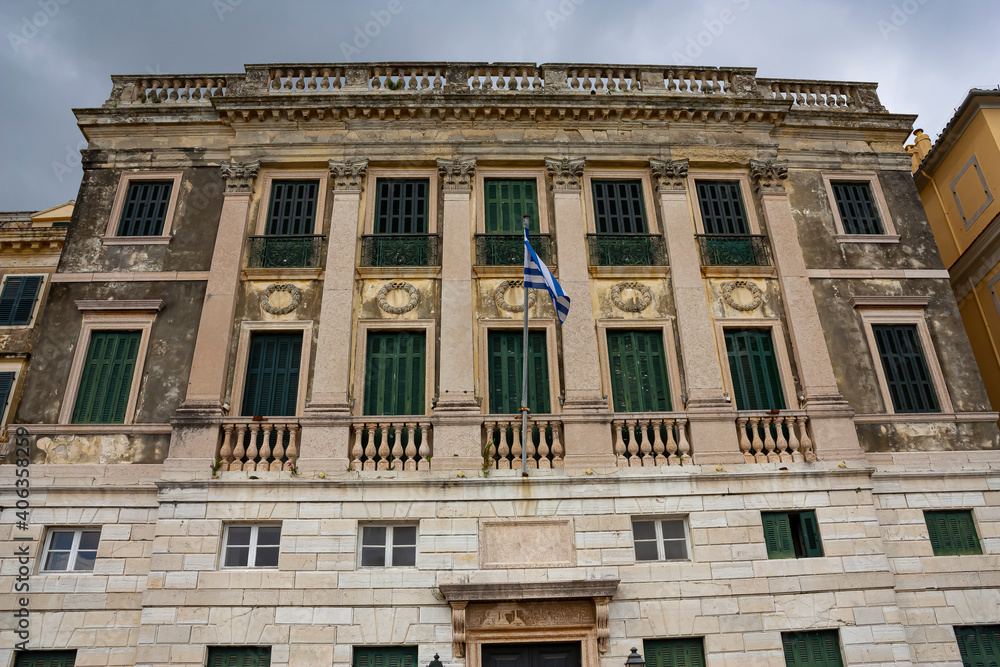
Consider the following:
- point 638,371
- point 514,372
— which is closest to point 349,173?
point 514,372

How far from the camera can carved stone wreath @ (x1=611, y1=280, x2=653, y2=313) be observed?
54.2 feet

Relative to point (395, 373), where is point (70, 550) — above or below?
below

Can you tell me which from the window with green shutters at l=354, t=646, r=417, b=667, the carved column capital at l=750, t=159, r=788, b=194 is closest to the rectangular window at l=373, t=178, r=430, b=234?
the carved column capital at l=750, t=159, r=788, b=194

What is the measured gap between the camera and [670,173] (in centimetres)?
1800

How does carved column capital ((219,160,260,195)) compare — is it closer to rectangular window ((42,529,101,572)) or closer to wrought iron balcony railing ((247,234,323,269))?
wrought iron balcony railing ((247,234,323,269))

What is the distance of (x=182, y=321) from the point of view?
637 inches

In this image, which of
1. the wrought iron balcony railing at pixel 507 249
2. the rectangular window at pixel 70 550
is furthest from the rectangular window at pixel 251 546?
the wrought iron balcony railing at pixel 507 249

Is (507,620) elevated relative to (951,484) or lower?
lower

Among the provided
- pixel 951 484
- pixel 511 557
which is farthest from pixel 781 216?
pixel 511 557

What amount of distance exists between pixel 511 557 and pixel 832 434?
6.96 meters

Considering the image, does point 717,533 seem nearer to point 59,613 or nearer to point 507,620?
point 507,620

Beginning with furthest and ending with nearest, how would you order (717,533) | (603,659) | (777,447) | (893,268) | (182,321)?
(893,268), (182,321), (777,447), (717,533), (603,659)

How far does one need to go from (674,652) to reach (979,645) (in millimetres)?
5857

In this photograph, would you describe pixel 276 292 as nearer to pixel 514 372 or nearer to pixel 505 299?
pixel 505 299
